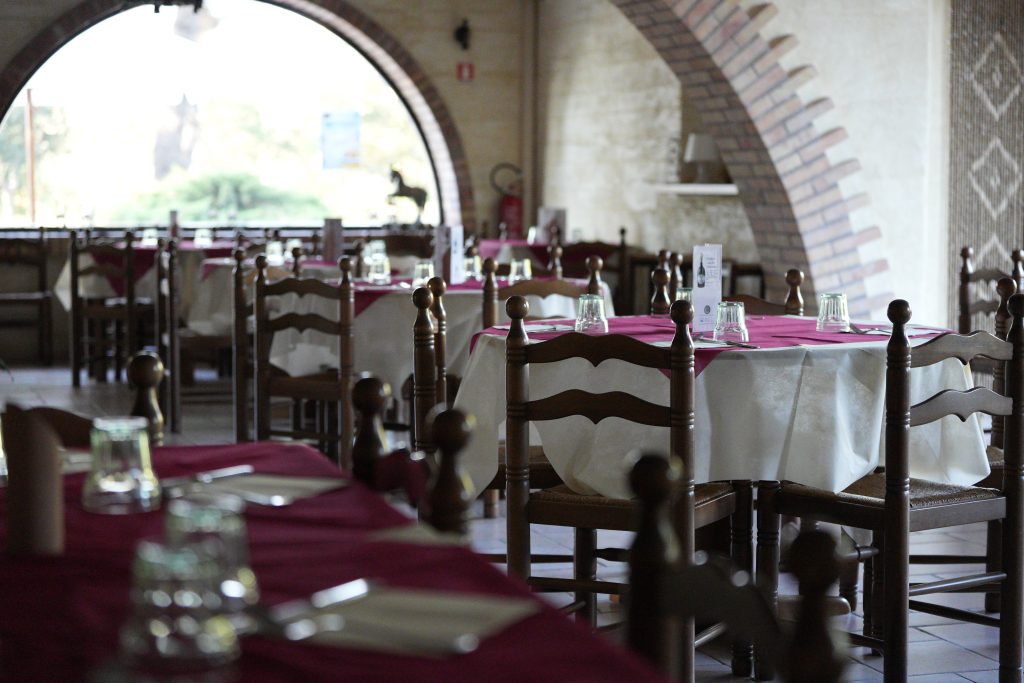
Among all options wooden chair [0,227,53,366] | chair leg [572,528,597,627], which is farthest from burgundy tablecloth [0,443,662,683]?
wooden chair [0,227,53,366]

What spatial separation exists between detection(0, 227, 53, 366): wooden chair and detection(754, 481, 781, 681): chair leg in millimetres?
7680

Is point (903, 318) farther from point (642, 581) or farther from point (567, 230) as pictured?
point (567, 230)

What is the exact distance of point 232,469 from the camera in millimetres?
1970

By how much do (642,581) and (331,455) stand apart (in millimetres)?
4812

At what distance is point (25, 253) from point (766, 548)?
26.3 feet

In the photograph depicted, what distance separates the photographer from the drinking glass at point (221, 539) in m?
1.08

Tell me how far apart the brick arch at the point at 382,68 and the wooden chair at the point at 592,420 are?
322 inches

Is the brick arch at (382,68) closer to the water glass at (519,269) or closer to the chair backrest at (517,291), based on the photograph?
the water glass at (519,269)

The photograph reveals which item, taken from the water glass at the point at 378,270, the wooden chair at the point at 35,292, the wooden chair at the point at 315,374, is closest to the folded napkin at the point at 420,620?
the wooden chair at the point at 315,374

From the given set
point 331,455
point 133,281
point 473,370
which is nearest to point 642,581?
point 473,370

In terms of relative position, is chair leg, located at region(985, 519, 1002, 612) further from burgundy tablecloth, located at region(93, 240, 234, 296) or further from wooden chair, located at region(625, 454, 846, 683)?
burgundy tablecloth, located at region(93, 240, 234, 296)

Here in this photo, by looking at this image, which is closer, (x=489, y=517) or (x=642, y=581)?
(x=642, y=581)

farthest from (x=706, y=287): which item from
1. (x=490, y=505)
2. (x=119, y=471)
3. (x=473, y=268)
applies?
(x=473, y=268)

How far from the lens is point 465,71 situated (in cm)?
1115
